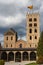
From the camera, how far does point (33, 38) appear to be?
335 feet

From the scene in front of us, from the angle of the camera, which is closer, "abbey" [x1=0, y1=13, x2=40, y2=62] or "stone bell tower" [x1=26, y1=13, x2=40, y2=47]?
"abbey" [x1=0, y1=13, x2=40, y2=62]

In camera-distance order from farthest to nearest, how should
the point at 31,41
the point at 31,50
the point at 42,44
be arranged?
the point at 31,41
the point at 31,50
the point at 42,44

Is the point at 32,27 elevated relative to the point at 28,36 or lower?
elevated

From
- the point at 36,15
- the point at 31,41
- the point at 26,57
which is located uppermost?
the point at 36,15

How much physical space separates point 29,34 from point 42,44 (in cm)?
Result: 4435

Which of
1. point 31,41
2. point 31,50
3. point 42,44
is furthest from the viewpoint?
point 31,41

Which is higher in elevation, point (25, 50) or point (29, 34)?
point (29, 34)

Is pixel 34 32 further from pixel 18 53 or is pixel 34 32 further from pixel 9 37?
pixel 18 53

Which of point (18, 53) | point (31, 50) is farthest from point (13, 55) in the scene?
point (31, 50)

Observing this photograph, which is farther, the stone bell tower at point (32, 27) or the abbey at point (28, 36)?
the stone bell tower at point (32, 27)

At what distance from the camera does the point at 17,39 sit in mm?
105750

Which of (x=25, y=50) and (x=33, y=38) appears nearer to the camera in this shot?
(x=25, y=50)

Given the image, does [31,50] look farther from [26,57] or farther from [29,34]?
[29,34]

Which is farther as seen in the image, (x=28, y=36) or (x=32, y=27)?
(x=32, y=27)
